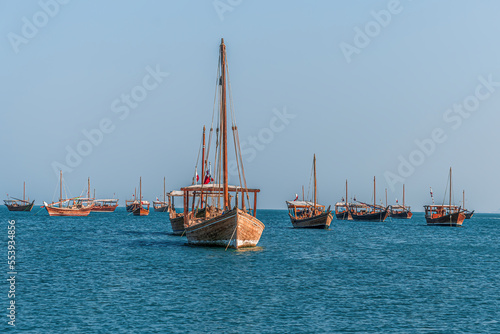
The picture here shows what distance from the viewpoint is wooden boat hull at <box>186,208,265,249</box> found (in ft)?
143

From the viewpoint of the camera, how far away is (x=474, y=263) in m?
45.5

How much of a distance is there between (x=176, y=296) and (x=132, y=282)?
5.11m

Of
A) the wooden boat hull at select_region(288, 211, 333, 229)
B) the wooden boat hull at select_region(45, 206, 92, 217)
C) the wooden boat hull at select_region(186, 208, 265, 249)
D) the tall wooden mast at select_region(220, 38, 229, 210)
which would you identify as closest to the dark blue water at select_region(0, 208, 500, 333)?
the wooden boat hull at select_region(186, 208, 265, 249)

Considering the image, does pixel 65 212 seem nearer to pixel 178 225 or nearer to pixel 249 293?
pixel 178 225

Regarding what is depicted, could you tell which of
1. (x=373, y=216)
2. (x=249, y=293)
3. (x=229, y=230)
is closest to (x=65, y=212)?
(x=373, y=216)

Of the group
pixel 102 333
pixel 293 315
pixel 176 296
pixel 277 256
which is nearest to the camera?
pixel 102 333

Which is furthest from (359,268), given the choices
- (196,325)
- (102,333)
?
(102,333)

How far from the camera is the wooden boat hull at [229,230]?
4372 centimetres

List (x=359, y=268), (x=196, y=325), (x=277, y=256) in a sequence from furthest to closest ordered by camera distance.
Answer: (x=277, y=256)
(x=359, y=268)
(x=196, y=325)

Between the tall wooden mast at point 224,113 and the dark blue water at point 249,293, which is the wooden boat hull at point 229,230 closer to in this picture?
the dark blue water at point 249,293

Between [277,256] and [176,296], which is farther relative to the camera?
[277,256]

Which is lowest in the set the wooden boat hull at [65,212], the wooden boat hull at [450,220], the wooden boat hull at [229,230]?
the wooden boat hull at [65,212]

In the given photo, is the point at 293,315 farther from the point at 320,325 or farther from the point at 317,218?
A: the point at 317,218

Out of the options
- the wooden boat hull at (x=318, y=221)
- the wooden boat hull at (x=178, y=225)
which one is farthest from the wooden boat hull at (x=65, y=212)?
the wooden boat hull at (x=178, y=225)
